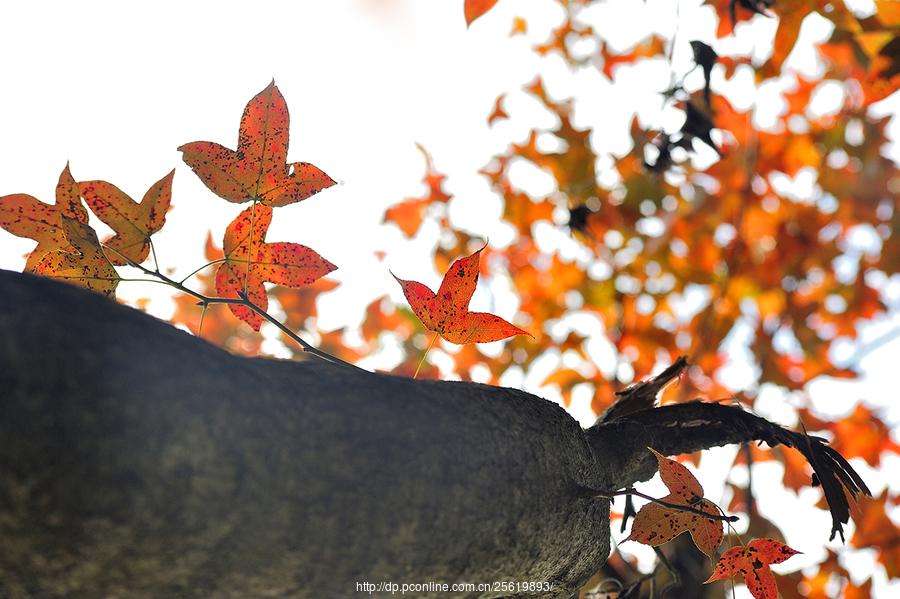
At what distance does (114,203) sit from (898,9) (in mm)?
1499

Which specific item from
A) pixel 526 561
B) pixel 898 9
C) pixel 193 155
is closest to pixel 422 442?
pixel 526 561

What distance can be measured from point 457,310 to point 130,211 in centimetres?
37

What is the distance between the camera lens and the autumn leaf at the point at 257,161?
656 millimetres

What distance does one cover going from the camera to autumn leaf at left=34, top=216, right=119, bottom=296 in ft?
1.99

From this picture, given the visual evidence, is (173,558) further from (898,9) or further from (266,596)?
(898,9)

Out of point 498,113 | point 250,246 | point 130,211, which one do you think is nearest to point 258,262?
point 250,246

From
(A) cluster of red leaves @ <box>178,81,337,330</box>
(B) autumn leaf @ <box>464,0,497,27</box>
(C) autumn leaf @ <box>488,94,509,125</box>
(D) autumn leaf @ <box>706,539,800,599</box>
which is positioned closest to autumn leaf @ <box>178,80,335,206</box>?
(A) cluster of red leaves @ <box>178,81,337,330</box>

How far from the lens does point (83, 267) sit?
0.62m

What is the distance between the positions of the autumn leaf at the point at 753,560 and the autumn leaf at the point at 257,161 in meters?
0.64

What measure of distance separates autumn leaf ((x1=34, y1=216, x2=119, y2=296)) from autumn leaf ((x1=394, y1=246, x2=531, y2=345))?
298mm

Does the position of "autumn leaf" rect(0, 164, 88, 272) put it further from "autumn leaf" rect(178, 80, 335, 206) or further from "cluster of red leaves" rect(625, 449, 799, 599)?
"cluster of red leaves" rect(625, 449, 799, 599)

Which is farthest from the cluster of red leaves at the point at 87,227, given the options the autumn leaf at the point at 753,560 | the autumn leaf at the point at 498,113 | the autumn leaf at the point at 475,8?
the autumn leaf at the point at 498,113

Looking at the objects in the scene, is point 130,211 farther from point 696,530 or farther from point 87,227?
point 696,530

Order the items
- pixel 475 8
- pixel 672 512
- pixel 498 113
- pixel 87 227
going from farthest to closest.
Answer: pixel 498 113 → pixel 475 8 → pixel 672 512 → pixel 87 227
